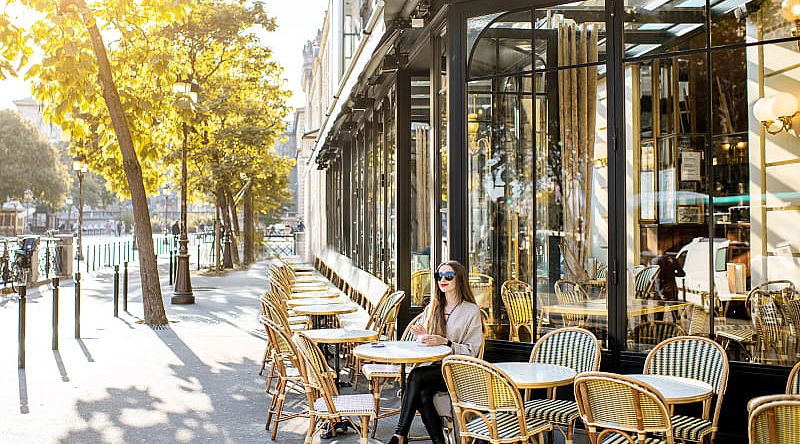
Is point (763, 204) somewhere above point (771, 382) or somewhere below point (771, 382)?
above

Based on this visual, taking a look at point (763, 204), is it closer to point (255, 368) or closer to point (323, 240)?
point (255, 368)

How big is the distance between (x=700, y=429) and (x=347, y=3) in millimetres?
16272

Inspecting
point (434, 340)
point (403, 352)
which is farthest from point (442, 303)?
point (403, 352)

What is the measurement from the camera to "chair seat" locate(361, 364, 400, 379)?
732 cm

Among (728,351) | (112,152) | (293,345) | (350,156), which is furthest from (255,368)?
(350,156)

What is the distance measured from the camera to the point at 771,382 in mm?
6457

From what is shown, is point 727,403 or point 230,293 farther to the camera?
point 230,293

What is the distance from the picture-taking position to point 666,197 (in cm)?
723

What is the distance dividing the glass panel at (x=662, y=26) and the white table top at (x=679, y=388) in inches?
110

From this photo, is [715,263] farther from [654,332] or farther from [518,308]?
[518,308]

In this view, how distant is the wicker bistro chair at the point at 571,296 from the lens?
7.50 meters

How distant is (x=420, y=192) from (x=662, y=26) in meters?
4.54

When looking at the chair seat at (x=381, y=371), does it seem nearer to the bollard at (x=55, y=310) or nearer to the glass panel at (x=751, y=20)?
the glass panel at (x=751, y=20)

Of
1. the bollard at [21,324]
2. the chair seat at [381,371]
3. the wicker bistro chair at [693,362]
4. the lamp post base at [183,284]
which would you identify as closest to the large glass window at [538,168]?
the wicker bistro chair at [693,362]
